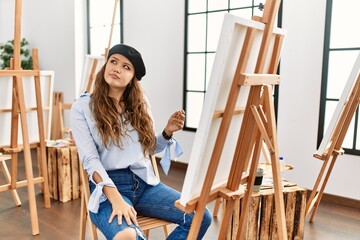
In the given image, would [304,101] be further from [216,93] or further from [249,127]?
[216,93]

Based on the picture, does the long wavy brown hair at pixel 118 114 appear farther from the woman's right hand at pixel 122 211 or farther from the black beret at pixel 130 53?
the woman's right hand at pixel 122 211

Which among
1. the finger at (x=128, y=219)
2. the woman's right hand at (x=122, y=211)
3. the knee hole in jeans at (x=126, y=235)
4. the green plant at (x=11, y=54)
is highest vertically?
the green plant at (x=11, y=54)

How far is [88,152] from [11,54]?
4.83 m

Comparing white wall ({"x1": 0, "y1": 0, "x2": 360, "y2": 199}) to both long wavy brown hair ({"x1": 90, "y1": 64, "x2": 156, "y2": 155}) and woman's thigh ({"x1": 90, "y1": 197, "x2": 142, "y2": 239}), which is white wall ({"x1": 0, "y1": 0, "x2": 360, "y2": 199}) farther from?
woman's thigh ({"x1": 90, "y1": 197, "x2": 142, "y2": 239})

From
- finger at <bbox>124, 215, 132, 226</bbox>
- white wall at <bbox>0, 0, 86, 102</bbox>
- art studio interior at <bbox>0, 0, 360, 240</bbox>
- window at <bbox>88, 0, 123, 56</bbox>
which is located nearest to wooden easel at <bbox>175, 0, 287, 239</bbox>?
art studio interior at <bbox>0, 0, 360, 240</bbox>

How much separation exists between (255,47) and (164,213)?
0.86m

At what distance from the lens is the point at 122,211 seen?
A: 147cm

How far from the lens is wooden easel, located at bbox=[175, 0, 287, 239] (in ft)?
4.09

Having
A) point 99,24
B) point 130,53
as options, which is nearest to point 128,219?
point 130,53

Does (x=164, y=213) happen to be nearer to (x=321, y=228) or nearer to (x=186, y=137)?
(x=321, y=228)

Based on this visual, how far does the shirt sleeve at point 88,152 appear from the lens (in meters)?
1.55

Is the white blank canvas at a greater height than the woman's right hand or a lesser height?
greater

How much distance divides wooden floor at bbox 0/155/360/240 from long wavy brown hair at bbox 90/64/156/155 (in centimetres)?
97

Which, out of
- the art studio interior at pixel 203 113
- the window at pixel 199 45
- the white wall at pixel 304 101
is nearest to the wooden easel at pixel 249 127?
the art studio interior at pixel 203 113
